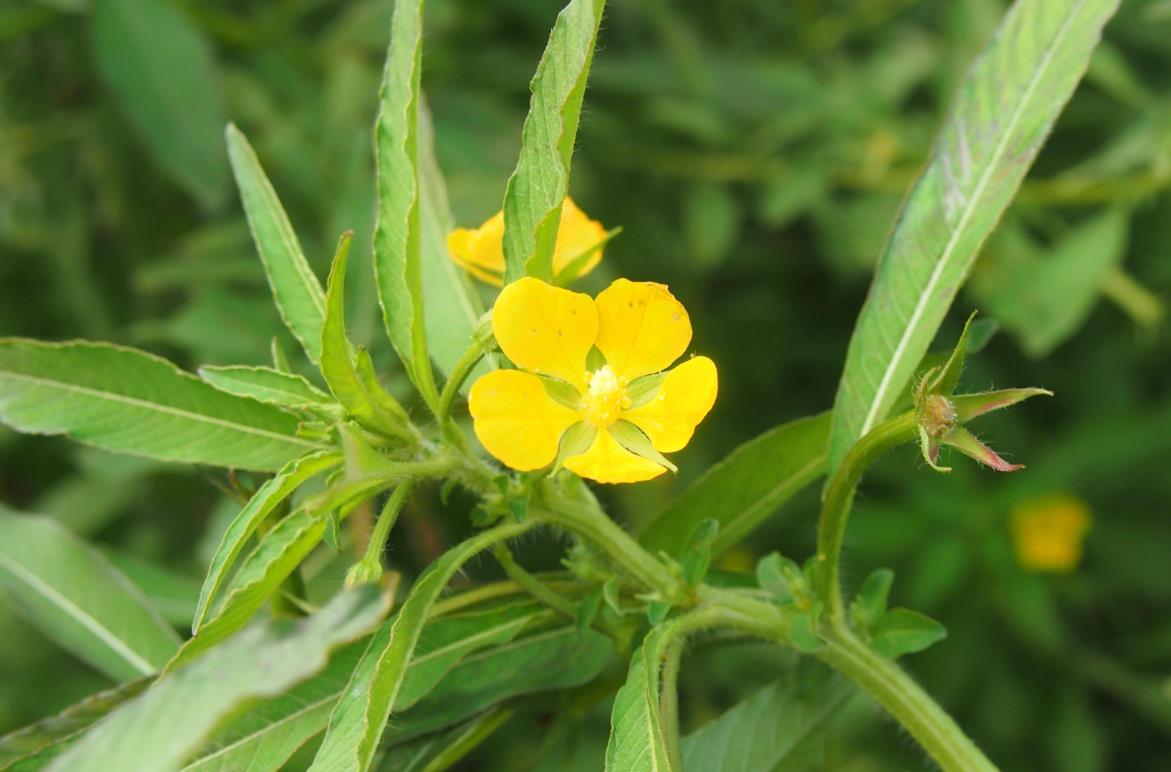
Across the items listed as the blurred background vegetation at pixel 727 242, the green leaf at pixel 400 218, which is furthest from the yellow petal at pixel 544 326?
the blurred background vegetation at pixel 727 242

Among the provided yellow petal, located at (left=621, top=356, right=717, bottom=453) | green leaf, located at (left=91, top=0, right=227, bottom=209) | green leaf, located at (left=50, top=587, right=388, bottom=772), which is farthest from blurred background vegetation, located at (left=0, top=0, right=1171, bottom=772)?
green leaf, located at (left=50, top=587, right=388, bottom=772)

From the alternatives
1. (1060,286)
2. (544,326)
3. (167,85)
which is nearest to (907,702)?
(544,326)

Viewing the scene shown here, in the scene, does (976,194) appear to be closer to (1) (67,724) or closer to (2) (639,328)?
(2) (639,328)

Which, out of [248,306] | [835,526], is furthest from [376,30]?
[835,526]

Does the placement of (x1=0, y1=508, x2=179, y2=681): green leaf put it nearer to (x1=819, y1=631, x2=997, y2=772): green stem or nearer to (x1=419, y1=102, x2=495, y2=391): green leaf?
(x1=419, y1=102, x2=495, y2=391): green leaf

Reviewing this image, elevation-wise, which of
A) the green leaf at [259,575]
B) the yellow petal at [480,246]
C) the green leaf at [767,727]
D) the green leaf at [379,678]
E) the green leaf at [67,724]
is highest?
the yellow petal at [480,246]

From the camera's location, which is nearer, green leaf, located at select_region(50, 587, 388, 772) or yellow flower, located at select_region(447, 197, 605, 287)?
green leaf, located at select_region(50, 587, 388, 772)

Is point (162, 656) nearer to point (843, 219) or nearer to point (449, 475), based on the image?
point (449, 475)

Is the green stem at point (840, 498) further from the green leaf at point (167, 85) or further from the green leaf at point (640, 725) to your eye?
the green leaf at point (167, 85)
